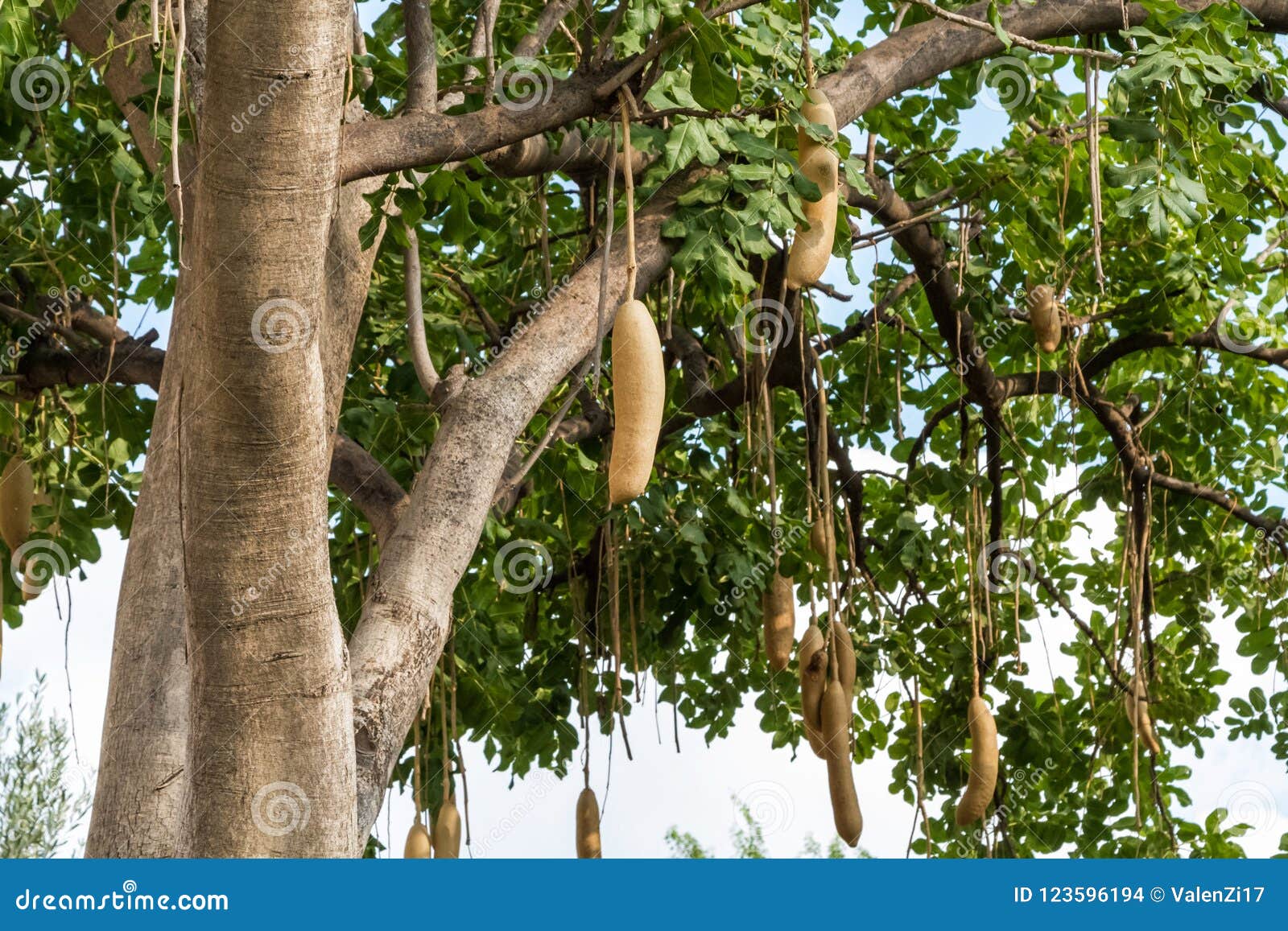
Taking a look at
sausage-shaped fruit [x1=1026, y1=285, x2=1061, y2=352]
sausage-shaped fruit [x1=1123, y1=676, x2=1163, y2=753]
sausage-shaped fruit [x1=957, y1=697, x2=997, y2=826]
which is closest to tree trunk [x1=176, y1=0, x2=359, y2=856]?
sausage-shaped fruit [x1=957, y1=697, x2=997, y2=826]

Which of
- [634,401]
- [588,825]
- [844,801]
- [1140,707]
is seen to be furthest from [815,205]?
[1140,707]

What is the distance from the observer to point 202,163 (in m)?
1.43

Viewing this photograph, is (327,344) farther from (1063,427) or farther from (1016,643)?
(1063,427)

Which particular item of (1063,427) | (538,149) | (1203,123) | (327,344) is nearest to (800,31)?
(538,149)

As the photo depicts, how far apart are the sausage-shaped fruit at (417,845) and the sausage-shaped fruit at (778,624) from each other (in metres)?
→ 0.89

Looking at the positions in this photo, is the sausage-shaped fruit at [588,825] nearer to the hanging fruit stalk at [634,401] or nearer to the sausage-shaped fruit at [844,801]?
the sausage-shaped fruit at [844,801]

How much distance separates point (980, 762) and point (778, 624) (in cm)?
61

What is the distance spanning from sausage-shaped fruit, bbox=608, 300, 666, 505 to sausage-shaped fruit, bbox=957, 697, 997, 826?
175 centimetres

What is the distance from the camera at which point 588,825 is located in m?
3.22

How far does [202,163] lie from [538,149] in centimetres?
150

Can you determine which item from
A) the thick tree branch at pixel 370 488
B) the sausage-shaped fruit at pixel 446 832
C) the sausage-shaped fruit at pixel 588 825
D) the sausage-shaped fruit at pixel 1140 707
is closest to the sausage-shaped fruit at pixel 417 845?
the sausage-shaped fruit at pixel 446 832

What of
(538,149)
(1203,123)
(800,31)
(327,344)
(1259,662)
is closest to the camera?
(327,344)

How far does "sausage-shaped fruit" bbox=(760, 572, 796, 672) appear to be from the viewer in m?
2.91

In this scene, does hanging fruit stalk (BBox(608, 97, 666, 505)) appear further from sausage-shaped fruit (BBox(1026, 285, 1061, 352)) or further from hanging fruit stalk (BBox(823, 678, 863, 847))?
sausage-shaped fruit (BBox(1026, 285, 1061, 352))
